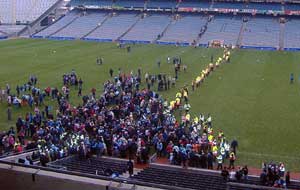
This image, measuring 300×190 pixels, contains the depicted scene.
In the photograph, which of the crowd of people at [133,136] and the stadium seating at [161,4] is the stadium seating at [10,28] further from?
the crowd of people at [133,136]

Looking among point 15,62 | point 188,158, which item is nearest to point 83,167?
point 188,158

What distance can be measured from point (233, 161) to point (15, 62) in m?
32.1

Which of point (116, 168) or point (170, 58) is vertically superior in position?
point (170, 58)

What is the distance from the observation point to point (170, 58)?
154 feet

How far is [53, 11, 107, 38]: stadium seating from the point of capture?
70.8 meters

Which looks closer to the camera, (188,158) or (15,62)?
(188,158)

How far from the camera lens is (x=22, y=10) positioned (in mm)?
85625

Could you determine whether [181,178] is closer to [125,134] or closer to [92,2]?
[125,134]

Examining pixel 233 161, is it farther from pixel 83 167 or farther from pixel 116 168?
pixel 83 167

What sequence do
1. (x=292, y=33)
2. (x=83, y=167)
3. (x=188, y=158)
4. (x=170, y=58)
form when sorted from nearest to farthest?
(x=83, y=167)
(x=188, y=158)
(x=170, y=58)
(x=292, y=33)

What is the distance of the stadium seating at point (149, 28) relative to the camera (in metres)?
67.3

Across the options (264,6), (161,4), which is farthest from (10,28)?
(264,6)

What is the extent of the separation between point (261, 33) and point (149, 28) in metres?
17.9

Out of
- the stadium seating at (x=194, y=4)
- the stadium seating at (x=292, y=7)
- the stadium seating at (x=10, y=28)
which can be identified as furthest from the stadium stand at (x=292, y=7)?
the stadium seating at (x=10, y=28)
